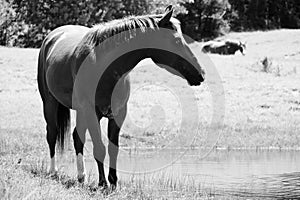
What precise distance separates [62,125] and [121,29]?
2354 mm

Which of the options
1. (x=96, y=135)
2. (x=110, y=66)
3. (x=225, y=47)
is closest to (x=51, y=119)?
(x=96, y=135)

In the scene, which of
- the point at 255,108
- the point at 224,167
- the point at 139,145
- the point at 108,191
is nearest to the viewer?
the point at 108,191

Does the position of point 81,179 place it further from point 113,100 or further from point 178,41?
point 178,41

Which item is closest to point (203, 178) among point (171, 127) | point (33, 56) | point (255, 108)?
point (171, 127)

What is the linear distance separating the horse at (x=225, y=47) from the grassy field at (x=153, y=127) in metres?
9.93

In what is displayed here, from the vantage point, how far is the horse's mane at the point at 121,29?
683cm

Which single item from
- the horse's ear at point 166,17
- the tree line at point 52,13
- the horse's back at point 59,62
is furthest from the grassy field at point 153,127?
the tree line at point 52,13

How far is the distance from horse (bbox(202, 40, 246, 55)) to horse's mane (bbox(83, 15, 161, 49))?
28382 millimetres

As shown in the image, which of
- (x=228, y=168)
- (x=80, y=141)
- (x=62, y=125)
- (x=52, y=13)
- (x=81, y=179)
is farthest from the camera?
(x=52, y=13)

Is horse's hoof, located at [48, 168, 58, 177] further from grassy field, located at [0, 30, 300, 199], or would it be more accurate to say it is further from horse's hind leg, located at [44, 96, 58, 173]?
horse's hind leg, located at [44, 96, 58, 173]

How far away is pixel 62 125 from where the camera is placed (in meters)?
8.86

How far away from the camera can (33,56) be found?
23.0 m

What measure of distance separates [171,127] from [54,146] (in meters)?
5.21

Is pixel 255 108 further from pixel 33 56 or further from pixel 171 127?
pixel 33 56
